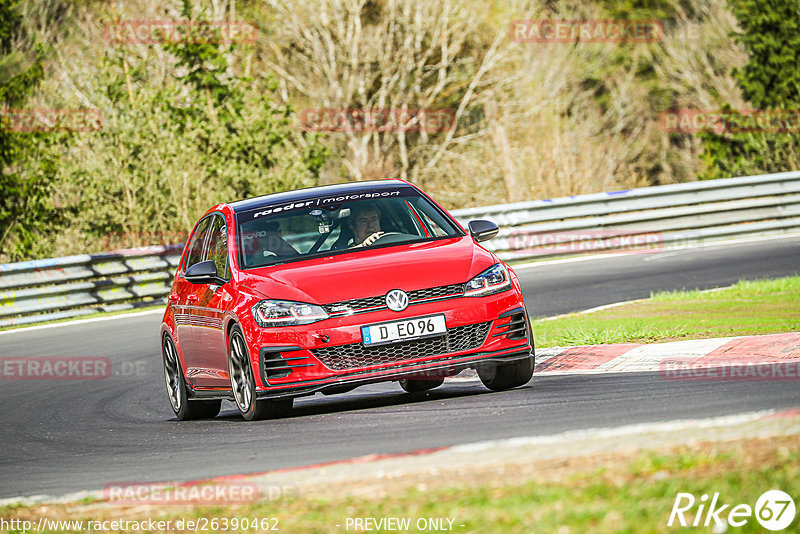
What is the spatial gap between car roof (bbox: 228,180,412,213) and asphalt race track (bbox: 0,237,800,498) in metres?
1.62

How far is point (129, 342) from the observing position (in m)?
15.8

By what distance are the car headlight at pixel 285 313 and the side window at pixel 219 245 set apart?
88 centimetres

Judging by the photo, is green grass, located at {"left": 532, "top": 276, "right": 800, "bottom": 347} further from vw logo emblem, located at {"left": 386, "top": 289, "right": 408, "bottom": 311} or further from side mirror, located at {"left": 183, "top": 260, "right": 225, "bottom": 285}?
side mirror, located at {"left": 183, "top": 260, "right": 225, "bottom": 285}

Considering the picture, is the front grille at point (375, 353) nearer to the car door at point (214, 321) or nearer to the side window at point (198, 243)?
the car door at point (214, 321)

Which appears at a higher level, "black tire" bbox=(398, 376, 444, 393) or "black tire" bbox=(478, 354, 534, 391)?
"black tire" bbox=(478, 354, 534, 391)

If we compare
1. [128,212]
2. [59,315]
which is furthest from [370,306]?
[128,212]

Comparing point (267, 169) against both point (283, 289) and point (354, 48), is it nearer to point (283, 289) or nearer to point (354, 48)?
point (354, 48)

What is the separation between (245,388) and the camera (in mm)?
8797

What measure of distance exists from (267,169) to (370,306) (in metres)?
17.9

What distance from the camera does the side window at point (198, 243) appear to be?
10605 millimetres

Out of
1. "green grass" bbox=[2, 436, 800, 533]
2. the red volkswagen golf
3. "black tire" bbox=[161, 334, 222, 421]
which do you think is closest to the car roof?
the red volkswagen golf

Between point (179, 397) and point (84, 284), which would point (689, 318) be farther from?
point (84, 284)

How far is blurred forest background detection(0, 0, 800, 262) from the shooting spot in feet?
80.8

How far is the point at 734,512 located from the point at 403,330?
165 inches
